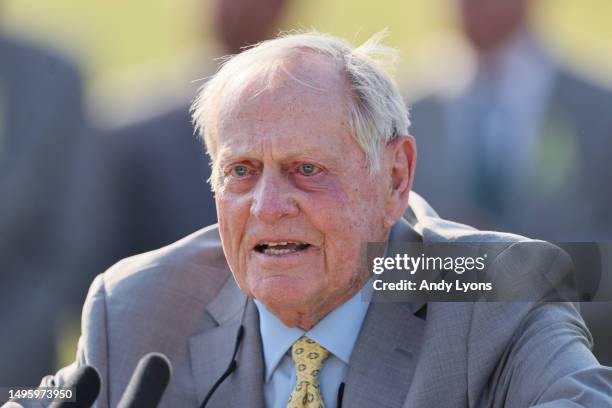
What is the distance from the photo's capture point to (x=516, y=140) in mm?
6105

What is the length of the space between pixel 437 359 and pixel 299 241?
49 centimetres

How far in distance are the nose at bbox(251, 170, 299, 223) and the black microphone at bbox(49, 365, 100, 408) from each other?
32.1 inches

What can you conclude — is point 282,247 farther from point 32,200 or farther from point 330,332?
point 32,200

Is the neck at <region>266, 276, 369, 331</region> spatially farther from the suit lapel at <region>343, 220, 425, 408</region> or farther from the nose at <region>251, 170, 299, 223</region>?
the nose at <region>251, 170, 299, 223</region>

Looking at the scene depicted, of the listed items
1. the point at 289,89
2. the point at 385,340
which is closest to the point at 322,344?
the point at 385,340

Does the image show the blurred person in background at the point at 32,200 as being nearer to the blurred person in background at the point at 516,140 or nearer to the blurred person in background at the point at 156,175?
the blurred person in background at the point at 156,175

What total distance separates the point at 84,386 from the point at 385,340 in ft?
3.63

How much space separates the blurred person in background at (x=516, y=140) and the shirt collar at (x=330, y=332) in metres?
1.66

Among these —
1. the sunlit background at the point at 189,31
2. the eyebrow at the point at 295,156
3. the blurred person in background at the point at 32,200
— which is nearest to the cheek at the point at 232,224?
the eyebrow at the point at 295,156

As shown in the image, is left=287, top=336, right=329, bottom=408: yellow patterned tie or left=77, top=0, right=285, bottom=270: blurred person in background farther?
left=77, top=0, right=285, bottom=270: blurred person in background

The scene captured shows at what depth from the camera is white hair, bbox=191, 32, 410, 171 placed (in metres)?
4.00

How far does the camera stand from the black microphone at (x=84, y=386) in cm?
315

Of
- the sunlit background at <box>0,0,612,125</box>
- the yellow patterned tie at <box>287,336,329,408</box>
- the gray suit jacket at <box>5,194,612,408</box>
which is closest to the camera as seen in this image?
the gray suit jacket at <box>5,194,612,408</box>

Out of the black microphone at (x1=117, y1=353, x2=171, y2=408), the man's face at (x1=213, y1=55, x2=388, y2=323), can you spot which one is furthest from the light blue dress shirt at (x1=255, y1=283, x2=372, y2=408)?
the black microphone at (x1=117, y1=353, x2=171, y2=408)
